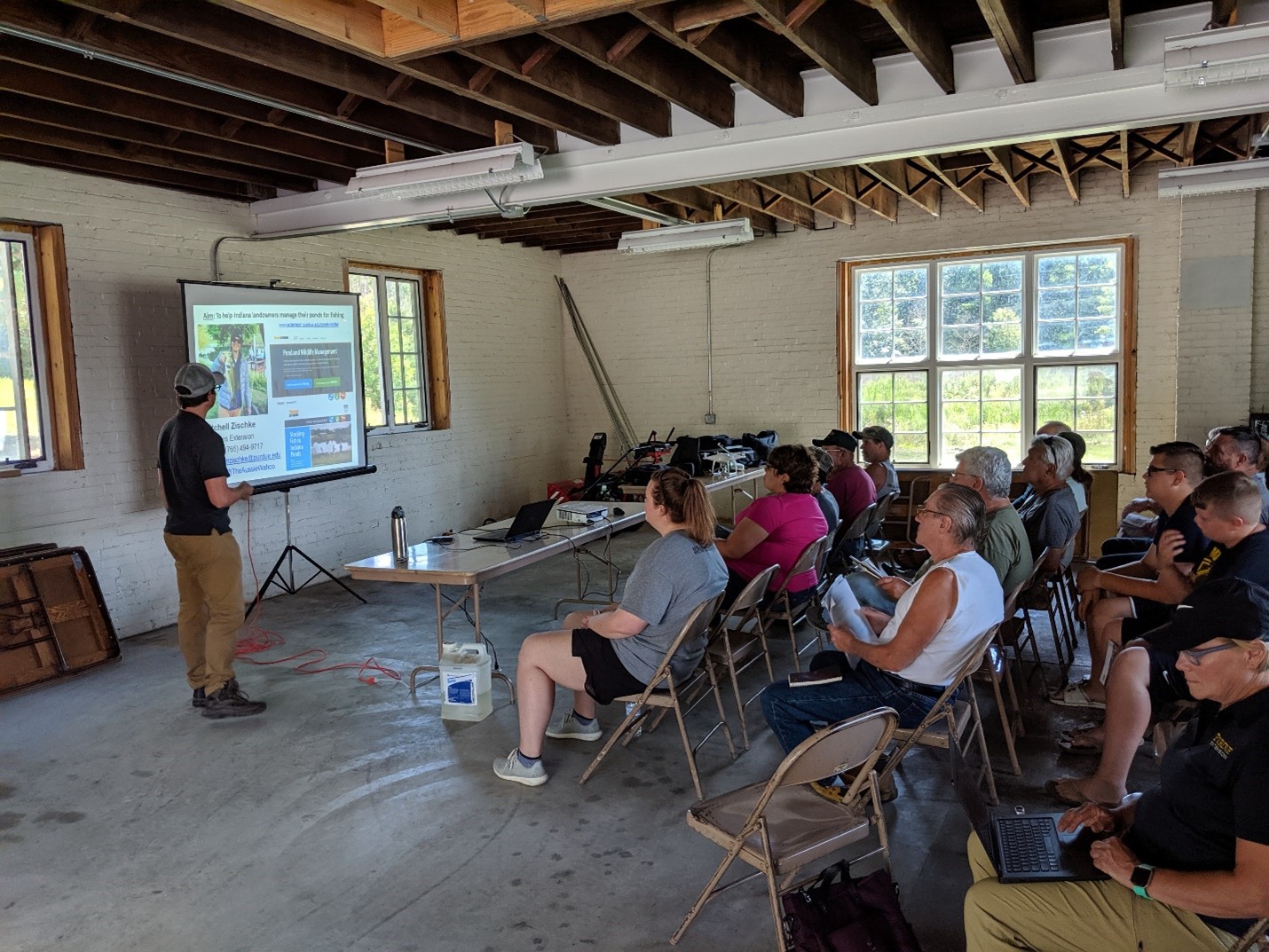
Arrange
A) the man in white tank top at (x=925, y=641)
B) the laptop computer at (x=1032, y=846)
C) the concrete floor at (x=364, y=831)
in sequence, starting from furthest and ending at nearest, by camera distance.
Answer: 1. the man in white tank top at (x=925, y=641)
2. the concrete floor at (x=364, y=831)
3. the laptop computer at (x=1032, y=846)

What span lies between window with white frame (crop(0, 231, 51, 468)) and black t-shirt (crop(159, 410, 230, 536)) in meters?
1.69

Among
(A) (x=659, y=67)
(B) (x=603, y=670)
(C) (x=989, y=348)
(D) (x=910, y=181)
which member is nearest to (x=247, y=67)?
(A) (x=659, y=67)

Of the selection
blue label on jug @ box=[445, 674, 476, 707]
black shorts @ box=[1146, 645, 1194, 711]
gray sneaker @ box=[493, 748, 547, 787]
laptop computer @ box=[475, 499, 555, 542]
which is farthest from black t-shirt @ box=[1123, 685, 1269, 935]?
laptop computer @ box=[475, 499, 555, 542]

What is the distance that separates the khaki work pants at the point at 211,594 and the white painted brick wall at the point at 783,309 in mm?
5956

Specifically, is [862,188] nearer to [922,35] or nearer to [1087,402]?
[1087,402]

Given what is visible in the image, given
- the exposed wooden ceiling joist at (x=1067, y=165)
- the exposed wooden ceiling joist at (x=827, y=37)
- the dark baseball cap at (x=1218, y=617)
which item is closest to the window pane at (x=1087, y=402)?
the exposed wooden ceiling joist at (x=1067, y=165)

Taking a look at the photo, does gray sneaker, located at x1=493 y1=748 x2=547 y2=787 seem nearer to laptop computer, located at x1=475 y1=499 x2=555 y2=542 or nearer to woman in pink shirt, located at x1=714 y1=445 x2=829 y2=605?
woman in pink shirt, located at x1=714 y1=445 x2=829 y2=605

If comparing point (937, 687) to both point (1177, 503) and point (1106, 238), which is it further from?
point (1106, 238)

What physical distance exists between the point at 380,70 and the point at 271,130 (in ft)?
4.35

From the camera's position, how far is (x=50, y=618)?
5211mm

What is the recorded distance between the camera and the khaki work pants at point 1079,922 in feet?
6.24

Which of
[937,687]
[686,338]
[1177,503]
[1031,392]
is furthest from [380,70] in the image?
[1031,392]

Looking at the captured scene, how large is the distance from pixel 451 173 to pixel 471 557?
1.99 m

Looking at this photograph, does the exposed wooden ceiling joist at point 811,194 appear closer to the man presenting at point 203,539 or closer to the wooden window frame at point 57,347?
the man presenting at point 203,539
